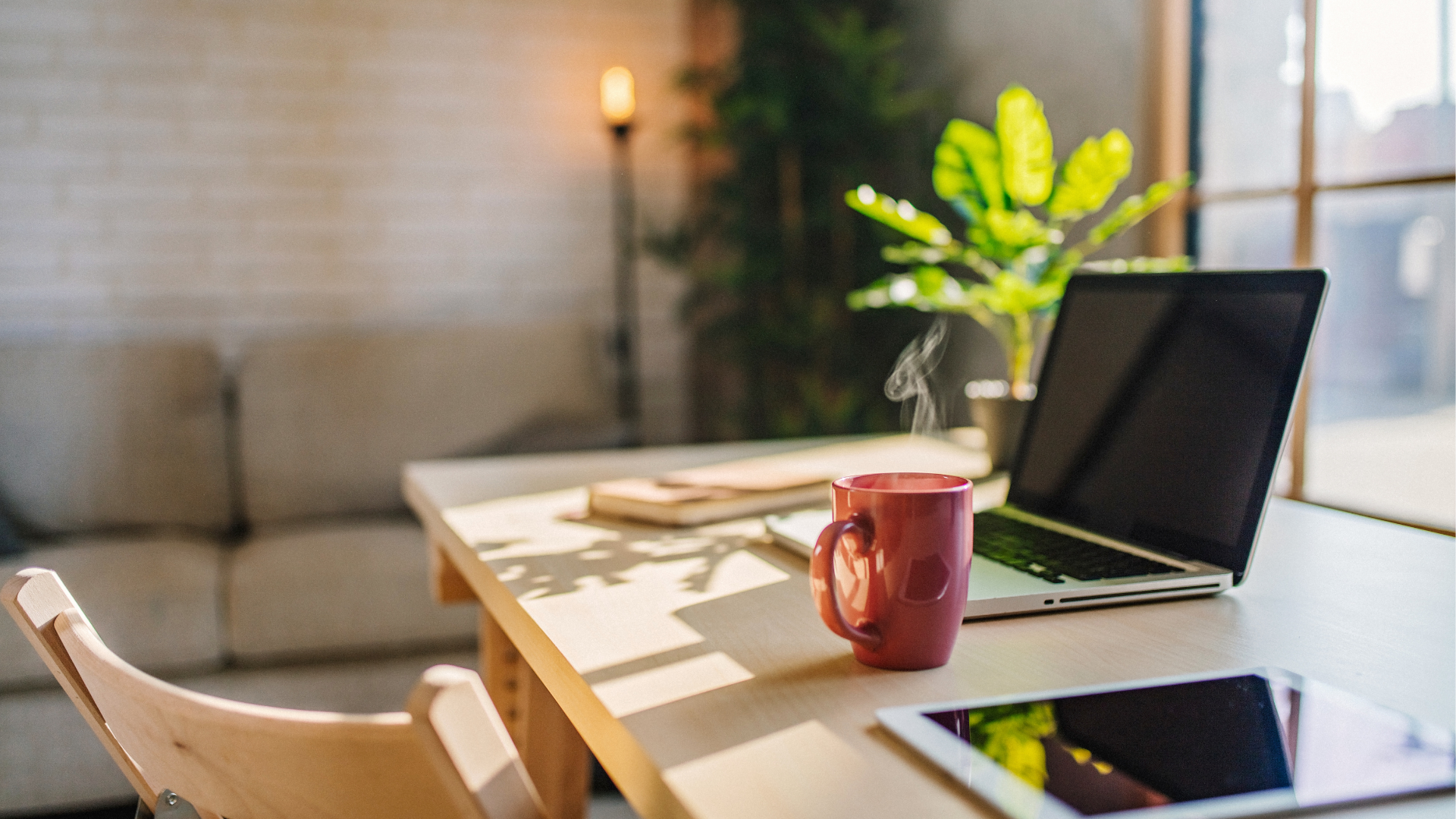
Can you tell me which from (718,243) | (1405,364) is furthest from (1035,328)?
(718,243)

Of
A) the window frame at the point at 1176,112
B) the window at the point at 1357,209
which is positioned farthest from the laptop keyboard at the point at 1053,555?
the window frame at the point at 1176,112

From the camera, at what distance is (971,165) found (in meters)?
1.44

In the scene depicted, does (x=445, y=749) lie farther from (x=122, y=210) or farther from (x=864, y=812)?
(x=122, y=210)

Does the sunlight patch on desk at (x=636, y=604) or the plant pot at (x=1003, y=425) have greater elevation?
the plant pot at (x=1003, y=425)

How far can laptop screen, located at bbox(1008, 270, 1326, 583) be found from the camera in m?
0.81

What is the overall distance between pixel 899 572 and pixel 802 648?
0.10 m

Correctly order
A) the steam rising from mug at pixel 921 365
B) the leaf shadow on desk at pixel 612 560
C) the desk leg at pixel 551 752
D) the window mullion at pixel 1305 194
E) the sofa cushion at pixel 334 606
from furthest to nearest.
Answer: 1. the steam rising from mug at pixel 921 365
2. the sofa cushion at pixel 334 606
3. the window mullion at pixel 1305 194
4. the desk leg at pixel 551 752
5. the leaf shadow on desk at pixel 612 560

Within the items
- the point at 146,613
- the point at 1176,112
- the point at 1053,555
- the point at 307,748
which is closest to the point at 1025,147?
the point at 1053,555

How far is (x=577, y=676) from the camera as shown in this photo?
62 centimetres

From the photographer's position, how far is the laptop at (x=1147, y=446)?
78cm

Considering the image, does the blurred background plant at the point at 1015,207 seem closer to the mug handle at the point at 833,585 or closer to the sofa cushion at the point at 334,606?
the mug handle at the point at 833,585

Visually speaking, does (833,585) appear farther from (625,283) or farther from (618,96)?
(625,283)

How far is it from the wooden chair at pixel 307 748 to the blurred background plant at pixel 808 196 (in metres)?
2.19

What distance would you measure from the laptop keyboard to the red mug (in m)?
0.18
